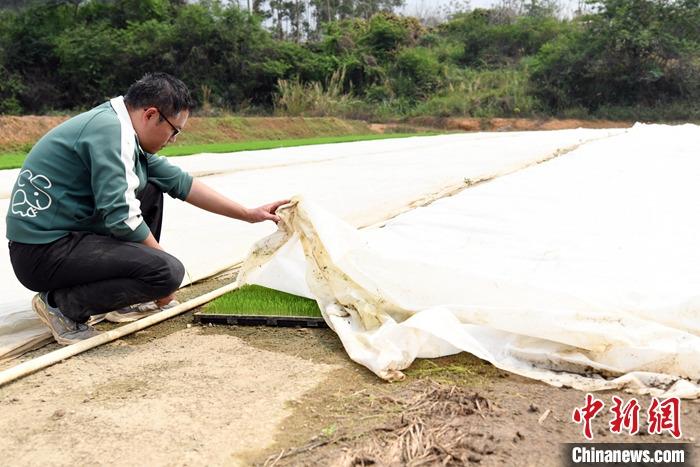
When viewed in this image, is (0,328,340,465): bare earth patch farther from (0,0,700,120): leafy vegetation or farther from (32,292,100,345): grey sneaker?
(0,0,700,120): leafy vegetation

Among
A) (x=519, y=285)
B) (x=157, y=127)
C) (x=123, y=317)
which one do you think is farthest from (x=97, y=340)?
(x=519, y=285)

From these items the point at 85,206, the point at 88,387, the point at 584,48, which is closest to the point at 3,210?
the point at 85,206

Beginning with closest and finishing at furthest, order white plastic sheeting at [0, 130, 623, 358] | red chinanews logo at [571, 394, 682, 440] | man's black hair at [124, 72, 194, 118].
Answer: red chinanews logo at [571, 394, 682, 440]
man's black hair at [124, 72, 194, 118]
white plastic sheeting at [0, 130, 623, 358]

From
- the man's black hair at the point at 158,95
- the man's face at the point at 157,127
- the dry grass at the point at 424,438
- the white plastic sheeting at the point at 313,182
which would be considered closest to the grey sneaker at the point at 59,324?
the white plastic sheeting at the point at 313,182

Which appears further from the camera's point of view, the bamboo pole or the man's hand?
the man's hand

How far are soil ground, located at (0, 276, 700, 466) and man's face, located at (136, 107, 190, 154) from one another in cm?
69

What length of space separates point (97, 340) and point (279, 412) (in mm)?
839

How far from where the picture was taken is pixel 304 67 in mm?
19891

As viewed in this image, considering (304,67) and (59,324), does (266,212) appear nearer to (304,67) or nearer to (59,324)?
(59,324)

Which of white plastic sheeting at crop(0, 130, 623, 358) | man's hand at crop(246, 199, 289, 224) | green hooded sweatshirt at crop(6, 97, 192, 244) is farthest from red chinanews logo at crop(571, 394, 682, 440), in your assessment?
white plastic sheeting at crop(0, 130, 623, 358)

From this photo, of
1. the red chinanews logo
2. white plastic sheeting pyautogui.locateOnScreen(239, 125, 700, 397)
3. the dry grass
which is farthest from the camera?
white plastic sheeting pyautogui.locateOnScreen(239, 125, 700, 397)

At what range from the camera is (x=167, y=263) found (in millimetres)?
2266

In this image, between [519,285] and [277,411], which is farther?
[519,285]

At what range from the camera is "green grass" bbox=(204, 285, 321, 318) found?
249cm
